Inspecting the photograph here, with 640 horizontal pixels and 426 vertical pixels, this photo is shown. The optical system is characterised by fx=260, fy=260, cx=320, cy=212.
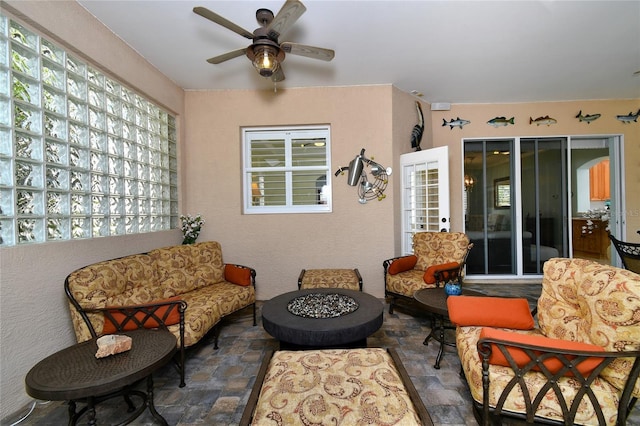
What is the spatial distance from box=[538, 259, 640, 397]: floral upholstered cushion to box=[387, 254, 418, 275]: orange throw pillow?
1602 millimetres

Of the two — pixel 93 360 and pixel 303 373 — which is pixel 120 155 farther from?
pixel 303 373

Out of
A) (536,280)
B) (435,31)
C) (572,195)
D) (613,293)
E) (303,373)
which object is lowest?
(536,280)

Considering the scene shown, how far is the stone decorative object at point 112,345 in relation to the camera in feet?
4.79

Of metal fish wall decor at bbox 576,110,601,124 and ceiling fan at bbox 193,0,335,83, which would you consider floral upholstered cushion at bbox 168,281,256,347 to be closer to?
ceiling fan at bbox 193,0,335,83

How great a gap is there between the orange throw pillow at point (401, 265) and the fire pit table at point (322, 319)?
2.85 feet

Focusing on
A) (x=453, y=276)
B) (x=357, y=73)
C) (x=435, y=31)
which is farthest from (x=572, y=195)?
(x=357, y=73)

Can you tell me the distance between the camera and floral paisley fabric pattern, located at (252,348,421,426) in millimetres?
1087

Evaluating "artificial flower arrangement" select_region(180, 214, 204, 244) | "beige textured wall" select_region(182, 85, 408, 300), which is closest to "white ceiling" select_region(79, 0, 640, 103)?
"beige textured wall" select_region(182, 85, 408, 300)

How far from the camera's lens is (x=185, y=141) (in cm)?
380

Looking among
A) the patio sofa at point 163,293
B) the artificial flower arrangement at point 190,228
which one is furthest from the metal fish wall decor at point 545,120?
the artificial flower arrangement at point 190,228

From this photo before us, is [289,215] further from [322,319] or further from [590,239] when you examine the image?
[590,239]

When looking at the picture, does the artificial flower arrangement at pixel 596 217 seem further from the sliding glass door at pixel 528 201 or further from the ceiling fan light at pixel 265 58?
the ceiling fan light at pixel 265 58

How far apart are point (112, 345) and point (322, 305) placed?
142 cm

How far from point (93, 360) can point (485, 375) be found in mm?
2079
